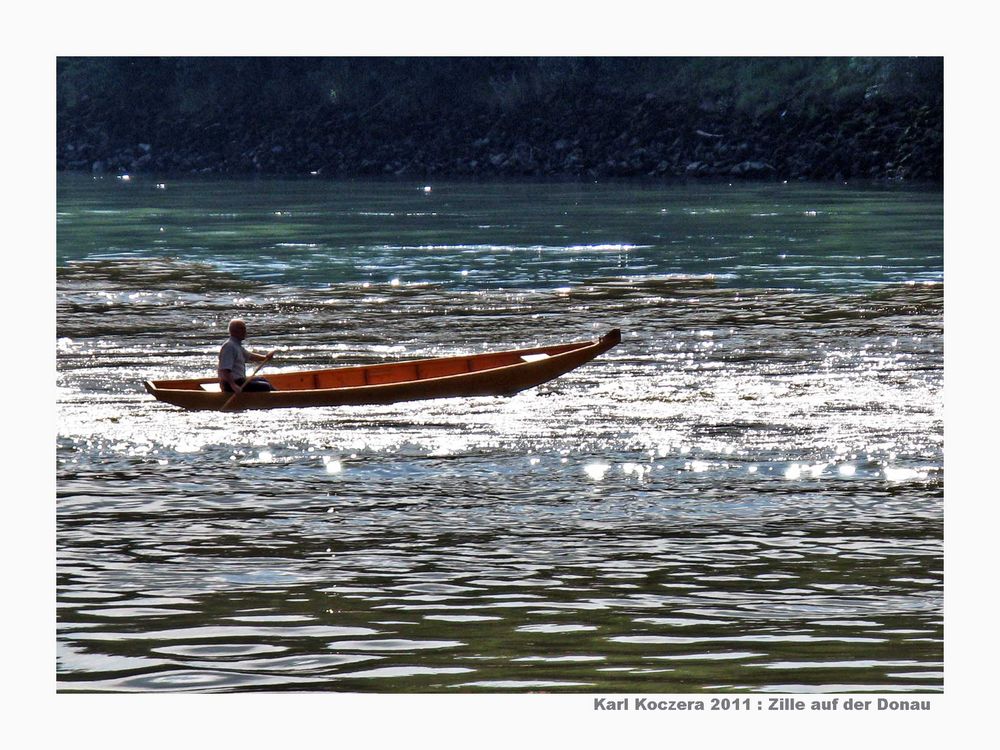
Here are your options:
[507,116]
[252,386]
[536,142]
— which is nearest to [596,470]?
[252,386]

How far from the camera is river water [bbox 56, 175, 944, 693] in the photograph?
1097 cm

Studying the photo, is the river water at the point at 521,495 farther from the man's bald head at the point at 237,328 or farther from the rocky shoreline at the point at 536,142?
the rocky shoreline at the point at 536,142

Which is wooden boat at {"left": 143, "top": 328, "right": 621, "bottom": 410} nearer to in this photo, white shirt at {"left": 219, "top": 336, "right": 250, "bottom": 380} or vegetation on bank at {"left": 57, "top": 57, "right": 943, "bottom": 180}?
white shirt at {"left": 219, "top": 336, "right": 250, "bottom": 380}

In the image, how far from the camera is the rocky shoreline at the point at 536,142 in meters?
56.1

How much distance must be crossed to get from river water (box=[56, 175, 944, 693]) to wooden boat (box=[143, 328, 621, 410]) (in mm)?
239

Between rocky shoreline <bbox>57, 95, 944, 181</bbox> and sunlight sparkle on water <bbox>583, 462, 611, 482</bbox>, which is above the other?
rocky shoreline <bbox>57, 95, 944, 181</bbox>

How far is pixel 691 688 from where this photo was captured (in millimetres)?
10242

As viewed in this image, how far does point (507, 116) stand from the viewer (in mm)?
65750

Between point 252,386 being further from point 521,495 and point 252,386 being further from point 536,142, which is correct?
point 536,142

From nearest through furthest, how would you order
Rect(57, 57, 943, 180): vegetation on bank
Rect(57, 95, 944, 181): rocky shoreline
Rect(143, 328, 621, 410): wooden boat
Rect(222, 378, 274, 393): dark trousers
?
Rect(222, 378, 274, 393): dark trousers
Rect(143, 328, 621, 410): wooden boat
Rect(57, 57, 943, 180): vegetation on bank
Rect(57, 95, 944, 181): rocky shoreline

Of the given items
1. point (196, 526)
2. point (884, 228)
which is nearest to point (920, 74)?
point (884, 228)

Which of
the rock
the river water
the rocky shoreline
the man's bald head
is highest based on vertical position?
the rocky shoreline

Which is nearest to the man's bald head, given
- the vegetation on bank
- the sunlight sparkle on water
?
the sunlight sparkle on water

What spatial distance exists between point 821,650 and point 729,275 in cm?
2276
